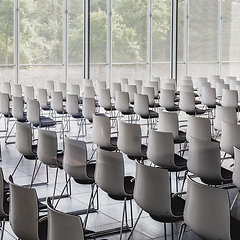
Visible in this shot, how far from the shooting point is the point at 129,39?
47.7 feet

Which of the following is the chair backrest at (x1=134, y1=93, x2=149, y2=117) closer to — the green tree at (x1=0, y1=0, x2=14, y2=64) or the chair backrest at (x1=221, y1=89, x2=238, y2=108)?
the chair backrest at (x1=221, y1=89, x2=238, y2=108)

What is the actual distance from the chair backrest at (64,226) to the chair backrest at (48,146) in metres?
2.52

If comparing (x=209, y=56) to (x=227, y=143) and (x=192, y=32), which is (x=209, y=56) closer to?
(x=192, y=32)

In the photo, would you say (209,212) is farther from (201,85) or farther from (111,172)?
(201,85)

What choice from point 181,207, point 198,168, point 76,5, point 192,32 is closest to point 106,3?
point 76,5

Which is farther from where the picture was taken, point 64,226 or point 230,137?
point 230,137

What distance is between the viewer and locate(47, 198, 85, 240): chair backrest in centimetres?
267

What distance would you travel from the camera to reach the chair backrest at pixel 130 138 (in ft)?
19.2

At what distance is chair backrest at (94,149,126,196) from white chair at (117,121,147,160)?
1.40 m

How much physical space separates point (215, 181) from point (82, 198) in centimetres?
166

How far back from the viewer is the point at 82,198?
560 cm

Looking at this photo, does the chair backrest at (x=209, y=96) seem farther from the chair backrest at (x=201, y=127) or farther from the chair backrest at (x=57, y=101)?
the chair backrest at (x=201, y=127)

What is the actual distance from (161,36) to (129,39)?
1.37 m

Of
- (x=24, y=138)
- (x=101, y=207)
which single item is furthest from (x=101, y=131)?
(x=101, y=207)
